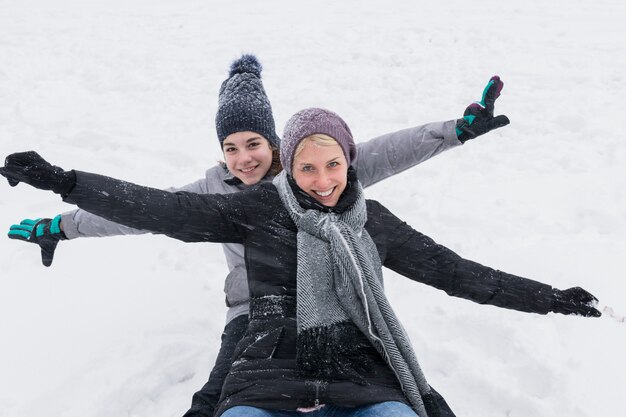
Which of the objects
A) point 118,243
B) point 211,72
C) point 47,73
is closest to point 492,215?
point 118,243

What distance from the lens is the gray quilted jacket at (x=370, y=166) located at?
307 cm

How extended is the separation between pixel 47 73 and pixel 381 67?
544 centimetres

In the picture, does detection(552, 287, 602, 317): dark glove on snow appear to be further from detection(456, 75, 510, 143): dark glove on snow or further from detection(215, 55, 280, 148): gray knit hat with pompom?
detection(215, 55, 280, 148): gray knit hat with pompom

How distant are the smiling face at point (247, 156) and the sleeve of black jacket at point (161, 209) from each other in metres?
0.53

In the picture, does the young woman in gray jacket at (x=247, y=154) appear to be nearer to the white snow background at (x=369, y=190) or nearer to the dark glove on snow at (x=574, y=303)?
the white snow background at (x=369, y=190)

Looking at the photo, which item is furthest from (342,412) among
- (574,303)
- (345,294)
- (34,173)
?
(34,173)

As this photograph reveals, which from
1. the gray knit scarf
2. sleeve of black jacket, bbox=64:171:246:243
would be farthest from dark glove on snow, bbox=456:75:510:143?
sleeve of black jacket, bbox=64:171:246:243

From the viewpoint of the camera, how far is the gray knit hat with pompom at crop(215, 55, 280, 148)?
3027mm

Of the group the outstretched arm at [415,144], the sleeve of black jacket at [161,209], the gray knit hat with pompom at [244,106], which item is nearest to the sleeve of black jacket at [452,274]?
the outstretched arm at [415,144]

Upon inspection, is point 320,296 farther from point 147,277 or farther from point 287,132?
point 147,277

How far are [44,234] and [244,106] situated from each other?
4.86 ft

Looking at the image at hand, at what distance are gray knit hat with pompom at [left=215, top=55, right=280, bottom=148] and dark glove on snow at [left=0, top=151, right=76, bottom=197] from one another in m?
1.14

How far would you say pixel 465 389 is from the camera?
3.38 meters

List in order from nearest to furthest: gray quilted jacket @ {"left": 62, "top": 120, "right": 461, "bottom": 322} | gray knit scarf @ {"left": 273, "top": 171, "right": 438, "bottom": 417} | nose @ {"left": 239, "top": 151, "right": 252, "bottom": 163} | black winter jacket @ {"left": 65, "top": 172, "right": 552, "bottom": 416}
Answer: black winter jacket @ {"left": 65, "top": 172, "right": 552, "bottom": 416}
gray knit scarf @ {"left": 273, "top": 171, "right": 438, "bottom": 417}
nose @ {"left": 239, "top": 151, "right": 252, "bottom": 163}
gray quilted jacket @ {"left": 62, "top": 120, "right": 461, "bottom": 322}
